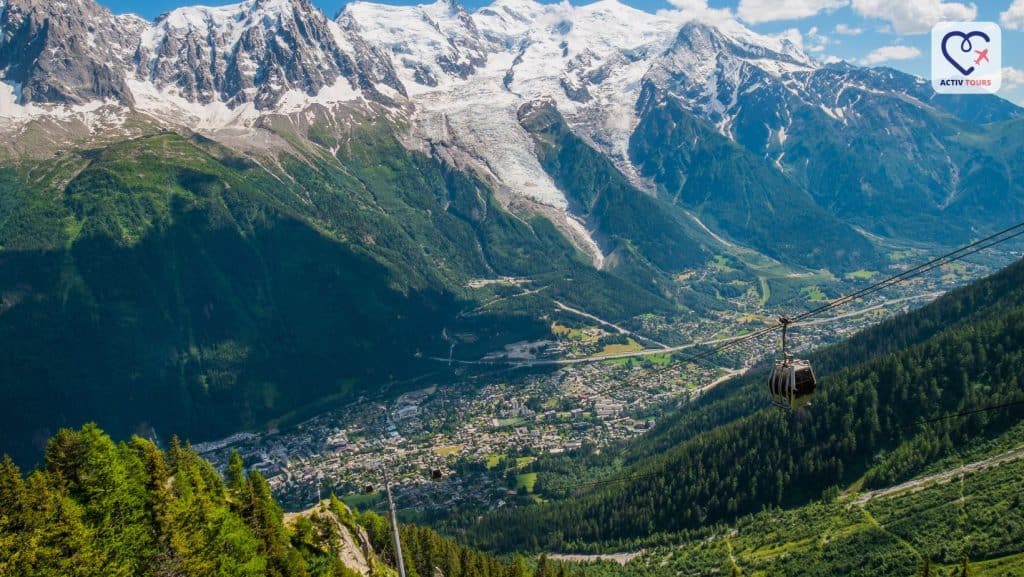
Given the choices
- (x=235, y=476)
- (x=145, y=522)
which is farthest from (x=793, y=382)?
(x=235, y=476)

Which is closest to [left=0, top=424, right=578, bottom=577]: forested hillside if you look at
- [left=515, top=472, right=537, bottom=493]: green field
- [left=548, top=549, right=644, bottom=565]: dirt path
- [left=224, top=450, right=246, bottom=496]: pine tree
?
[left=224, top=450, right=246, bottom=496]: pine tree

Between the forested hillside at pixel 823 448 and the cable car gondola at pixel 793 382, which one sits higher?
the cable car gondola at pixel 793 382

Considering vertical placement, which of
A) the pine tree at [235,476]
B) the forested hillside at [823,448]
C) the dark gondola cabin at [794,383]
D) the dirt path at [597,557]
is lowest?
the dirt path at [597,557]

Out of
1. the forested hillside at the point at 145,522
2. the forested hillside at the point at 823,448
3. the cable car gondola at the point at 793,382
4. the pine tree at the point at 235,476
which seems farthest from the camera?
the forested hillside at the point at 823,448

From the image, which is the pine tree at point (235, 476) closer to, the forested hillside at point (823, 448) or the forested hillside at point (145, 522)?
the forested hillside at point (145, 522)

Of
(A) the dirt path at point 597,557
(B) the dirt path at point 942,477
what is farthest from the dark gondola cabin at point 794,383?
(A) the dirt path at point 597,557

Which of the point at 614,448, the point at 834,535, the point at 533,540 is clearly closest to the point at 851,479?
the point at 834,535

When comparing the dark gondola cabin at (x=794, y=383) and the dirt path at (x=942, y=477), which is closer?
the dark gondola cabin at (x=794, y=383)
